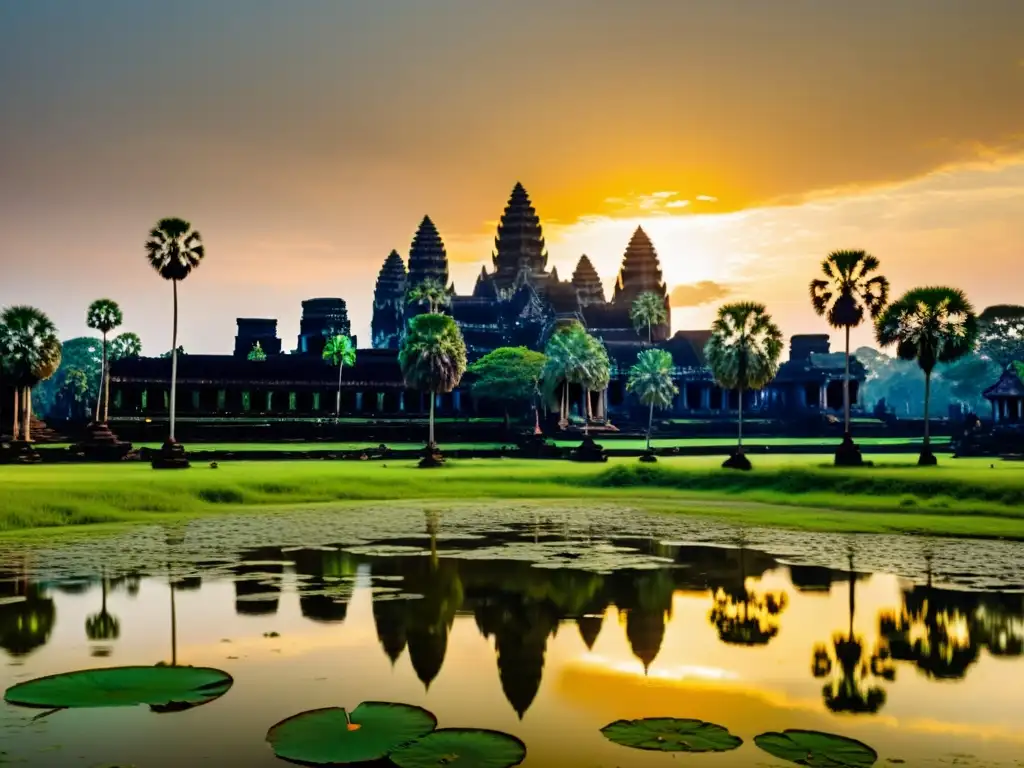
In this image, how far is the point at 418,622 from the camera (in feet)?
52.1

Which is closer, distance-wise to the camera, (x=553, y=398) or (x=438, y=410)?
(x=553, y=398)

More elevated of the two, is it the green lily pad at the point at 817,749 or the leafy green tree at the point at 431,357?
the leafy green tree at the point at 431,357

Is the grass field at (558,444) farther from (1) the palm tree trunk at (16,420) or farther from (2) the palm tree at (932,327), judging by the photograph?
(2) the palm tree at (932,327)

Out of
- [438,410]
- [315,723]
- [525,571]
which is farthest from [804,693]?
[438,410]

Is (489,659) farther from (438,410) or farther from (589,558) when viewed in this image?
(438,410)

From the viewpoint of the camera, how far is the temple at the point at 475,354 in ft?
236

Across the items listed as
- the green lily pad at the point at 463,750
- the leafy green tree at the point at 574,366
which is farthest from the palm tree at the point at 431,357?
the green lily pad at the point at 463,750

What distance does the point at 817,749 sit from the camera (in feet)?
33.7

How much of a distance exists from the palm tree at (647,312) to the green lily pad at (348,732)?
8567 cm

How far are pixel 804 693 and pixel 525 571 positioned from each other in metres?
8.13

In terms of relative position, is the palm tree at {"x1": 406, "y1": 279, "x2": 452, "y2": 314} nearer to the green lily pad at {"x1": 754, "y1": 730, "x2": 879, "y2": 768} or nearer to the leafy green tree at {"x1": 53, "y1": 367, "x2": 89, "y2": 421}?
the leafy green tree at {"x1": 53, "y1": 367, "x2": 89, "y2": 421}

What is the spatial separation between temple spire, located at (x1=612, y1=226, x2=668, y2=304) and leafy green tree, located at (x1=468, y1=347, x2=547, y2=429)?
39.5 metres

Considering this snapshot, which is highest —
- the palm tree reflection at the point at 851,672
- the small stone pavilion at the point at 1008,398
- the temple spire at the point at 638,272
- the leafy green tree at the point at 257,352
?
the temple spire at the point at 638,272

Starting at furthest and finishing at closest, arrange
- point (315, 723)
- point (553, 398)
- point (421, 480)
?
1. point (553, 398)
2. point (421, 480)
3. point (315, 723)
